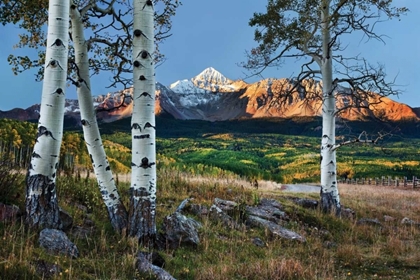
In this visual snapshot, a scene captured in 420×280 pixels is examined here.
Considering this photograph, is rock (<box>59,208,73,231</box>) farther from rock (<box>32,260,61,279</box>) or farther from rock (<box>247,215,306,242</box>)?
rock (<box>247,215,306,242</box>)

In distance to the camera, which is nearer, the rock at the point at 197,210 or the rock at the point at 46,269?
the rock at the point at 46,269

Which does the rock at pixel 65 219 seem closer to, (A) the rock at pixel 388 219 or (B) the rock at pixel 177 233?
(B) the rock at pixel 177 233

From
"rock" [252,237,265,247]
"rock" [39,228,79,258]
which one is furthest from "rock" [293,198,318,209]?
"rock" [39,228,79,258]

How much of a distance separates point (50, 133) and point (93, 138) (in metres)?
1.45

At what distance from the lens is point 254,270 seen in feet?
18.7

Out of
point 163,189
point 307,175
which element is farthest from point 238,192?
point 307,175

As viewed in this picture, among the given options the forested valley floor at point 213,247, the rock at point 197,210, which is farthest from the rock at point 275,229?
the rock at point 197,210

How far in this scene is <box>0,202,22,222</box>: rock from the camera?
570 cm

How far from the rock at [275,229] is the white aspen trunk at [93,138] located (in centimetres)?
373

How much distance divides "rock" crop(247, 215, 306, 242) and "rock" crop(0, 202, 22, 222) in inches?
217

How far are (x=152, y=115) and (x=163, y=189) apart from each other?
673cm

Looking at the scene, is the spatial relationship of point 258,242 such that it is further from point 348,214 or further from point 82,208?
point 348,214

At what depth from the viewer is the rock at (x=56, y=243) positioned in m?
5.06

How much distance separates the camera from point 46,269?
4316mm
